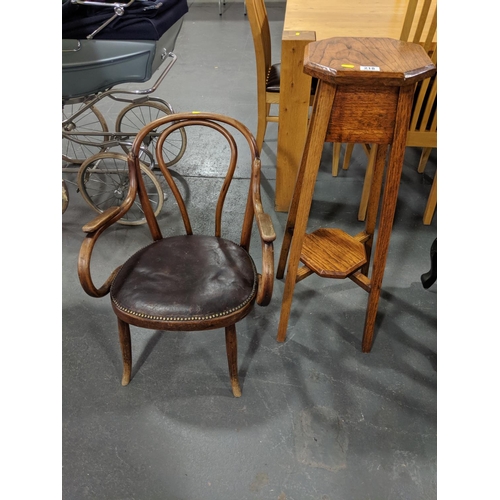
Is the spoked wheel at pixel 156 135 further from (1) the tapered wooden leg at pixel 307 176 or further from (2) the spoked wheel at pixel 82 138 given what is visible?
(1) the tapered wooden leg at pixel 307 176

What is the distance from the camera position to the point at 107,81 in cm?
205

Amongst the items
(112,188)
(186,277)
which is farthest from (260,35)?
(186,277)

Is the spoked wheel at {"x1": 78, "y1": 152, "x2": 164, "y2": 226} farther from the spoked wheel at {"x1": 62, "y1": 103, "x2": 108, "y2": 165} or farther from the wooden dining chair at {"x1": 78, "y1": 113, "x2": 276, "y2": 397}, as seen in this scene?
the wooden dining chair at {"x1": 78, "y1": 113, "x2": 276, "y2": 397}

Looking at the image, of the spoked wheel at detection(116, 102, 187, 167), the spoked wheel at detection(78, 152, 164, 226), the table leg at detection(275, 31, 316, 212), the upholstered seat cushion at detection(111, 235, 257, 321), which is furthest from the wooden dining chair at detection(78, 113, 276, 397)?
the spoked wheel at detection(116, 102, 187, 167)

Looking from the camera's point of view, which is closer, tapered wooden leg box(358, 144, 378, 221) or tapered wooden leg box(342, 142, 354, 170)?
tapered wooden leg box(358, 144, 378, 221)

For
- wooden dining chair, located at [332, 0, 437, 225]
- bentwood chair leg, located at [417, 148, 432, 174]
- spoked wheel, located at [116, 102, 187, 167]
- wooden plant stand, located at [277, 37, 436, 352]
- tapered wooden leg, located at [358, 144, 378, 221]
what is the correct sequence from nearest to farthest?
wooden plant stand, located at [277, 37, 436, 352], wooden dining chair, located at [332, 0, 437, 225], tapered wooden leg, located at [358, 144, 378, 221], spoked wheel, located at [116, 102, 187, 167], bentwood chair leg, located at [417, 148, 432, 174]

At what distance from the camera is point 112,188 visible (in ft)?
8.73

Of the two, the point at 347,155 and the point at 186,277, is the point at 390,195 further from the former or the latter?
the point at 347,155

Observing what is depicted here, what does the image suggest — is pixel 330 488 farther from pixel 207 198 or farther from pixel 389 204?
pixel 207 198

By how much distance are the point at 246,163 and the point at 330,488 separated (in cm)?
202

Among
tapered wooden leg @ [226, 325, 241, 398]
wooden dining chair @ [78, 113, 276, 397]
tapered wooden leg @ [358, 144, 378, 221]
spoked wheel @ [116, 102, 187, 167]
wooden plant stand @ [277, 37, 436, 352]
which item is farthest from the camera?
spoked wheel @ [116, 102, 187, 167]

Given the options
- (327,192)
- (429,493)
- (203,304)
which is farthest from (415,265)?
(203,304)

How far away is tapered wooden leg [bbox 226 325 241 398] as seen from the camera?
1.45 meters

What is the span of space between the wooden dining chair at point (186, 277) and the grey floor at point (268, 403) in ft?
0.44
